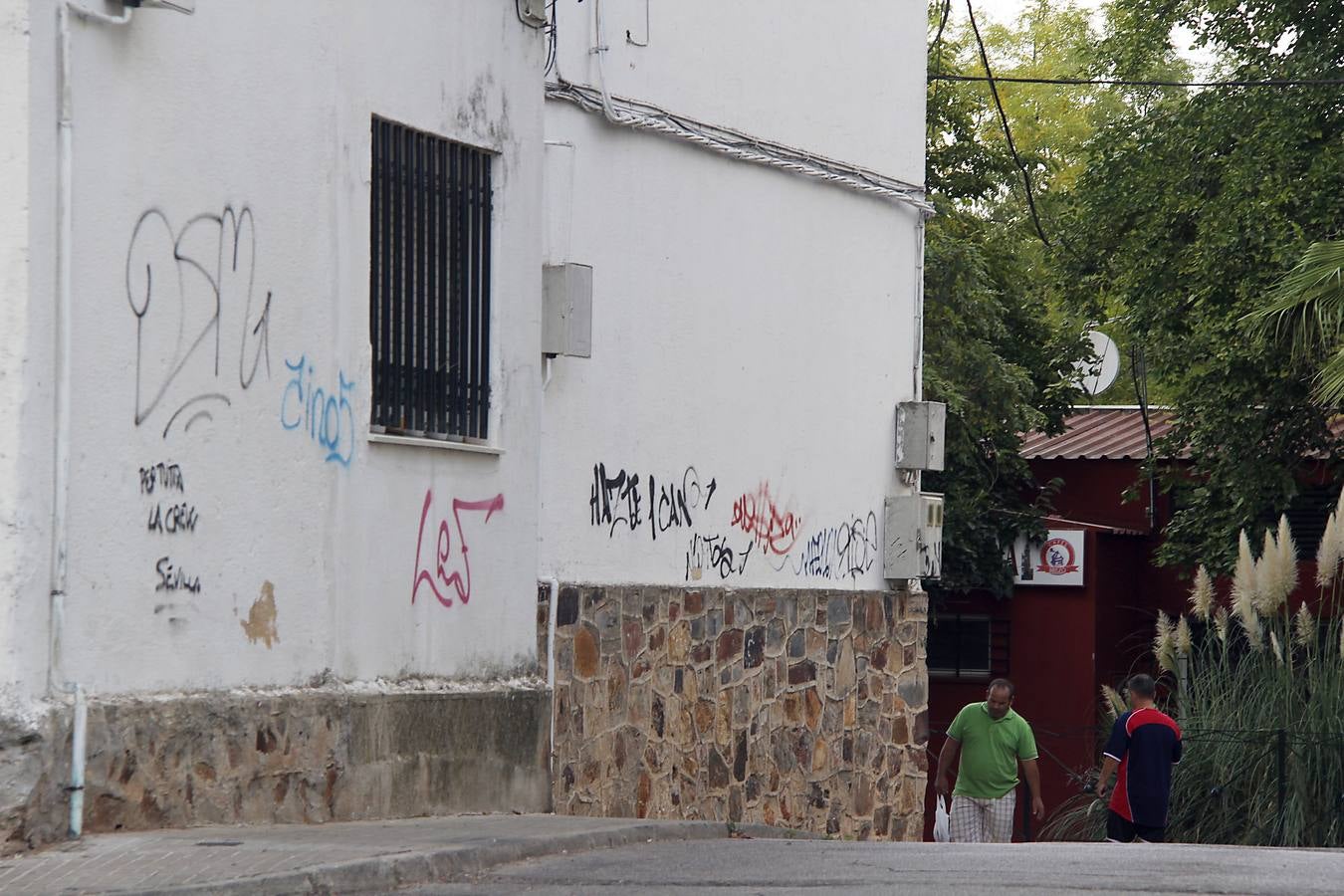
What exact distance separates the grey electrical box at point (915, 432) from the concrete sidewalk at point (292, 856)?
20.4ft

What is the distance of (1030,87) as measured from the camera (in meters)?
44.3

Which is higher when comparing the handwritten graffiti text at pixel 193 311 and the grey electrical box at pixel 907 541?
the handwritten graffiti text at pixel 193 311

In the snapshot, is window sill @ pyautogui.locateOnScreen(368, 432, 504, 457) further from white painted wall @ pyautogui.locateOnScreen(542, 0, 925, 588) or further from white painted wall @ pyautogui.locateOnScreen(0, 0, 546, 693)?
white painted wall @ pyautogui.locateOnScreen(542, 0, 925, 588)

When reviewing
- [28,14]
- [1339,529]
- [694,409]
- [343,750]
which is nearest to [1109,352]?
[1339,529]

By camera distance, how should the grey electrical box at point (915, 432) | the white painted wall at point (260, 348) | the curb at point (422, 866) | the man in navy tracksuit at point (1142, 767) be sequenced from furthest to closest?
the grey electrical box at point (915, 432), the man in navy tracksuit at point (1142, 767), the white painted wall at point (260, 348), the curb at point (422, 866)

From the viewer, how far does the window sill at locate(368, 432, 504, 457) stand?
10.0m

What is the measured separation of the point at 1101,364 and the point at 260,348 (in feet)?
66.2

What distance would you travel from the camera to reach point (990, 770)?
1409 cm

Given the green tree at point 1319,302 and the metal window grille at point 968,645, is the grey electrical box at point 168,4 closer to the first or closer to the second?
the green tree at point 1319,302

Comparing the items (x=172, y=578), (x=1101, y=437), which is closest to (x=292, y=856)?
(x=172, y=578)

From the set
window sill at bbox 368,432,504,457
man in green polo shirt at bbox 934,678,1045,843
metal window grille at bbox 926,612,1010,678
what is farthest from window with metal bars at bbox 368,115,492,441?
metal window grille at bbox 926,612,1010,678

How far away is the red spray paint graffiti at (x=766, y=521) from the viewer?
13602mm

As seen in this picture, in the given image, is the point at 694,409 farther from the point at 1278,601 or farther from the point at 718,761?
the point at 1278,601

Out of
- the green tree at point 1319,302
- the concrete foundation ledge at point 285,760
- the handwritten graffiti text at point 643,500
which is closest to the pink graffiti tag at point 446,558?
the concrete foundation ledge at point 285,760
